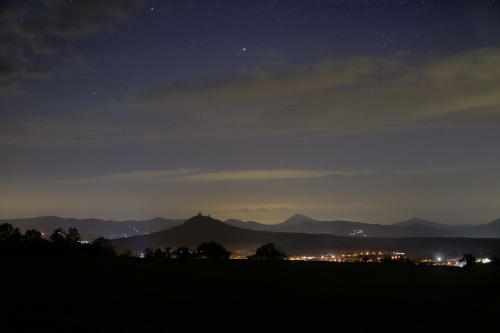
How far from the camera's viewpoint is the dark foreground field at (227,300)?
429 inches

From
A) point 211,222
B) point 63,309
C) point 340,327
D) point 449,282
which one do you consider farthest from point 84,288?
point 211,222

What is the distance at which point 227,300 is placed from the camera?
562 inches

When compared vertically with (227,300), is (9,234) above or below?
above

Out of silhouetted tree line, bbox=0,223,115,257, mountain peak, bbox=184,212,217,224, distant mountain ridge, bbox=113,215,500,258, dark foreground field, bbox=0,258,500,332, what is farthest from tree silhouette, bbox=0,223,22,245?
mountain peak, bbox=184,212,217,224

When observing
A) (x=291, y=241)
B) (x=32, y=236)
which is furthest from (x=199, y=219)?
(x=32, y=236)

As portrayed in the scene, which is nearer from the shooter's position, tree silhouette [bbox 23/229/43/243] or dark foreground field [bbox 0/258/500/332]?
dark foreground field [bbox 0/258/500/332]

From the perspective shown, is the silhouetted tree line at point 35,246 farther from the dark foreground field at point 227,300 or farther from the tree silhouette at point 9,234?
the dark foreground field at point 227,300

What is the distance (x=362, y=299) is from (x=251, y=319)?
516 cm

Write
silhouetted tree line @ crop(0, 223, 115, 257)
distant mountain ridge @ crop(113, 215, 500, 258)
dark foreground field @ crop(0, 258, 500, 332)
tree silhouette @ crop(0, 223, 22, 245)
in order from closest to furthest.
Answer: dark foreground field @ crop(0, 258, 500, 332) → silhouetted tree line @ crop(0, 223, 115, 257) → tree silhouette @ crop(0, 223, 22, 245) → distant mountain ridge @ crop(113, 215, 500, 258)

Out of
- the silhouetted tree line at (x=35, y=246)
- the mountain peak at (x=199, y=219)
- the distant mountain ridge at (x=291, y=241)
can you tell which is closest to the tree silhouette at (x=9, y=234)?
the silhouetted tree line at (x=35, y=246)

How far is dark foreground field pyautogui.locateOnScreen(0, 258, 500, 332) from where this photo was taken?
1091cm

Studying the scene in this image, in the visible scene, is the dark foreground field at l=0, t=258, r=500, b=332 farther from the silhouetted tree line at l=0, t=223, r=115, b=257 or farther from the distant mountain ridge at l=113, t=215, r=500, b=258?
the distant mountain ridge at l=113, t=215, r=500, b=258

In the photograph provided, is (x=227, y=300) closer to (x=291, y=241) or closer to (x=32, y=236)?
(x=32, y=236)

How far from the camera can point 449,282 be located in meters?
21.4
